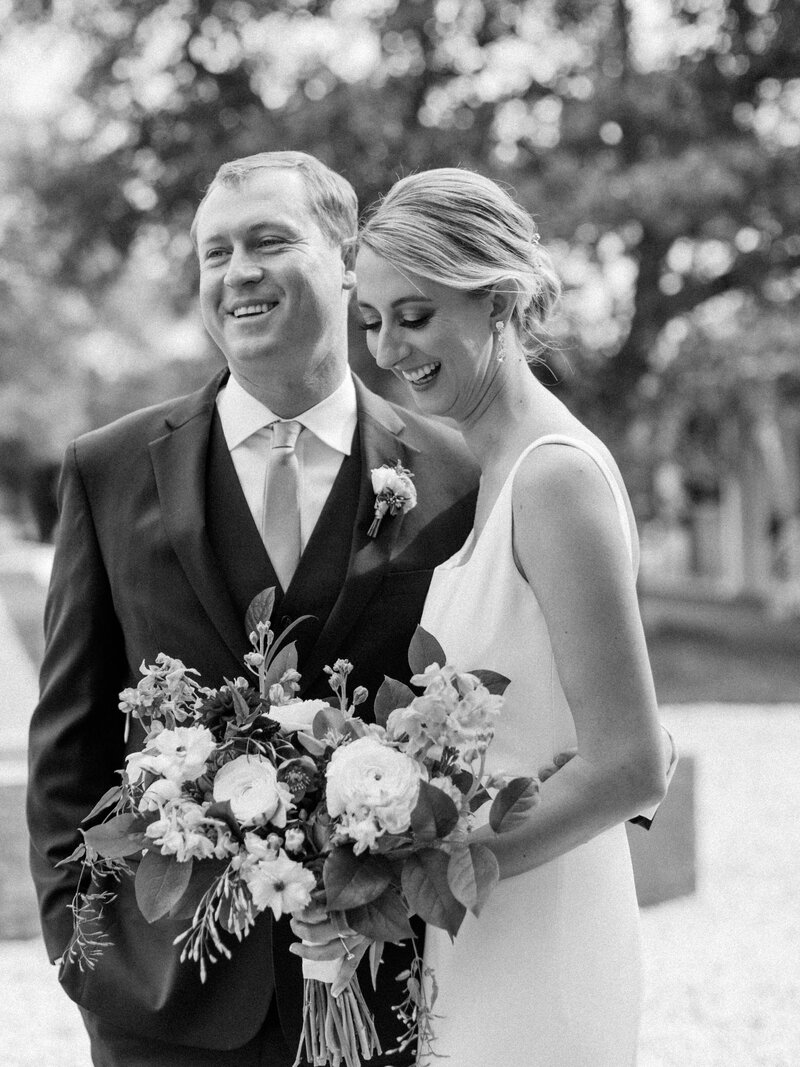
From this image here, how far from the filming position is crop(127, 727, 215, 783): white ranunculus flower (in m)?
2.01

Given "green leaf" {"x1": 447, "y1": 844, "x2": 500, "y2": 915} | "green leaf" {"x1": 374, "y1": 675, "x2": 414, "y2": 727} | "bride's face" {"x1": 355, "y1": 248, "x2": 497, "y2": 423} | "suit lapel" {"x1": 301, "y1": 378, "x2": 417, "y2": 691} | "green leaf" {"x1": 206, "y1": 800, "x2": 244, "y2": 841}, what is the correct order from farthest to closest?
"suit lapel" {"x1": 301, "y1": 378, "x2": 417, "y2": 691}
"bride's face" {"x1": 355, "y1": 248, "x2": 497, "y2": 423}
"green leaf" {"x1": 374, "y1": 675, "x2": 414, "y2": 727}
"green leaf" {"x1": 206, "y1": 800, "x2": 244, "y2": 841}
"green leaf" {"x1": 447, "y1": 844, "x2": 500, "y2": 915}

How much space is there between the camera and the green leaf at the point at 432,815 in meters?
1.92

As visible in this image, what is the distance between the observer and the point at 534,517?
86.4 inches

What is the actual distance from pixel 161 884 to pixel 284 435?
116cm

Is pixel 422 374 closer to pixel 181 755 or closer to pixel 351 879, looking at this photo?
pixel 181 755

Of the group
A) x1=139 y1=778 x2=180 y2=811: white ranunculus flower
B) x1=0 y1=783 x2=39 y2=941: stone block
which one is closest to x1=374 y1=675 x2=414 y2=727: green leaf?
x1=139 y1=778 x2=180 y2=811: white ranunculus flower

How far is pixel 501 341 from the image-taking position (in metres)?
2.45

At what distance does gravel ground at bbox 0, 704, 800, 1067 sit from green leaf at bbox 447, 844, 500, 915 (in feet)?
13.5

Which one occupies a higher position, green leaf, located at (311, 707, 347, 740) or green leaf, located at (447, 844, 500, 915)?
green leaf, located at (311, 707, 347, 740)

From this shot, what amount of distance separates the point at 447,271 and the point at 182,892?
1211 mm

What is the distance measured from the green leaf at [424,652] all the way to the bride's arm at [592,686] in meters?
0.20

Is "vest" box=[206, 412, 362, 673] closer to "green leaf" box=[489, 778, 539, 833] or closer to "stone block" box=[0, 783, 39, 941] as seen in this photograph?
"green leaf" box=[489, 778, 539, 833]

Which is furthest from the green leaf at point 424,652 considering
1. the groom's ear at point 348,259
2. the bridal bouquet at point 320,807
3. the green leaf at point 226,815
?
the groom's ear at point 348,259

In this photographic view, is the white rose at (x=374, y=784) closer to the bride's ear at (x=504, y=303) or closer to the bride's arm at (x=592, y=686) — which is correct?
the bride's arm at (x=592, y=686)
